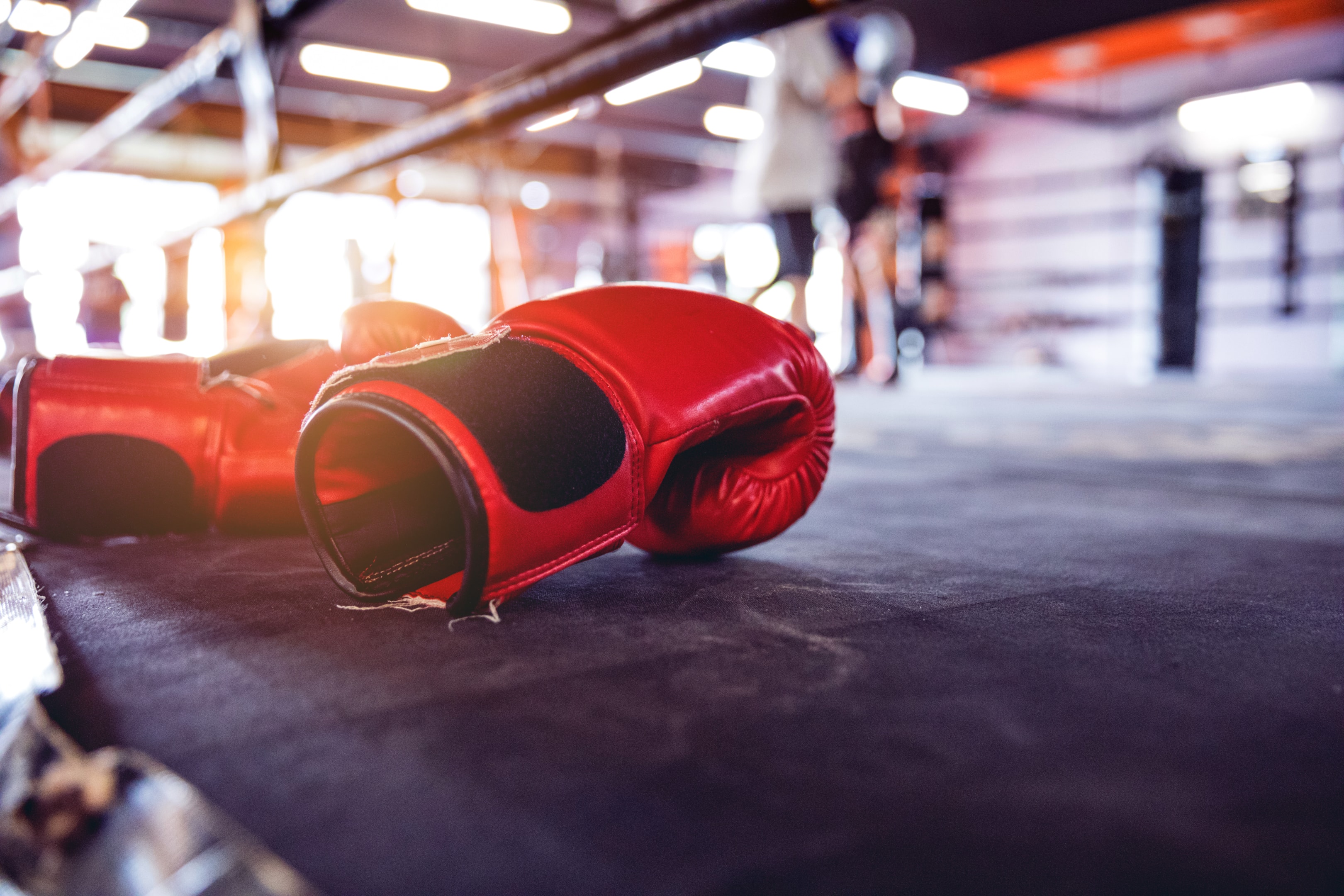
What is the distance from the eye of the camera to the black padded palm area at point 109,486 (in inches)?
43.3

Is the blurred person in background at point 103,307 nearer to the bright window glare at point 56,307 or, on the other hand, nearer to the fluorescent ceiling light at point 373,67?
the bright window glare at point 56,307

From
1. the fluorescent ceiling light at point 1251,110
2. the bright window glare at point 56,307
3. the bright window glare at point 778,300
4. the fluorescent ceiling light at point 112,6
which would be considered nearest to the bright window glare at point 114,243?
the bright window glare at point 56,307

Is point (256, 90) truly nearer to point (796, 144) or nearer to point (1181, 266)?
point (796, 144)

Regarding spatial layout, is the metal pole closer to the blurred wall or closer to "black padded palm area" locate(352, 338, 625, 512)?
"black padded palm area" locate(352, 338, 625, 512)

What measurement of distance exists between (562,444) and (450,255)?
1221 cm

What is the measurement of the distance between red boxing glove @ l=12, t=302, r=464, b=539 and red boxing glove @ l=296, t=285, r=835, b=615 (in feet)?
0.99

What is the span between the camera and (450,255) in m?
12.3

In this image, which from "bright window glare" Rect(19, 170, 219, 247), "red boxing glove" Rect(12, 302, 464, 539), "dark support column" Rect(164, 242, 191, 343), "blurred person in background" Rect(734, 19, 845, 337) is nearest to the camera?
"red boxing glove" Rect(12, 302, 464, 539)

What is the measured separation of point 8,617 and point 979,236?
1111 cm

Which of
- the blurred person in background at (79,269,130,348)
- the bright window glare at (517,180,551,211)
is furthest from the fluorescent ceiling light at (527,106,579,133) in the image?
the bright window glare at (517,180,551,211)

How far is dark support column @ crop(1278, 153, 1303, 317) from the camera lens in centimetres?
795

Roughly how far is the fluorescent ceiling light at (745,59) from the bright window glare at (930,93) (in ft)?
4.58

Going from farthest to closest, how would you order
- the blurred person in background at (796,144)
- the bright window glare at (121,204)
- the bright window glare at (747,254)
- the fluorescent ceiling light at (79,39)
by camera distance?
the bright window glare at (747,254), the bright window glare at (121,204), the blurred person in background at (796,144), the fluorescent ceiling light at (79,39)

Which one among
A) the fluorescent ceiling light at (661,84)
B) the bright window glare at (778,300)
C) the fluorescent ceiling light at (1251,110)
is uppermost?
the fluorescent ceiling light at (661,84)
